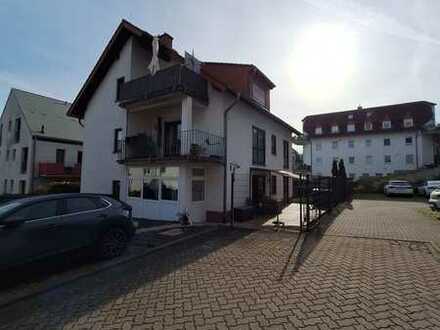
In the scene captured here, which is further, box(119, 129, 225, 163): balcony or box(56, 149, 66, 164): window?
box(56, 149, 66, 164): window

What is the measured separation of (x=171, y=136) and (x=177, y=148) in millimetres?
997

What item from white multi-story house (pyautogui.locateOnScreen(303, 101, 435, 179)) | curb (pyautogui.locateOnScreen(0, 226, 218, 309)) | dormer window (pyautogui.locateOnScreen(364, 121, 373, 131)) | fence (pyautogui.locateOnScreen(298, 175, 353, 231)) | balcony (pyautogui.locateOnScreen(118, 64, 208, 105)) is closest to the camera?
curb (pyautogui.locateOnScreen(0, 226, 218, 309))

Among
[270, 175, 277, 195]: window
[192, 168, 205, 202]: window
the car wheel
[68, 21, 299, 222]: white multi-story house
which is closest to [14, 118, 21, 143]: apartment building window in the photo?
[68, 21, 299, 222]: white multi-story house

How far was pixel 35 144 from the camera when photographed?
24547mm

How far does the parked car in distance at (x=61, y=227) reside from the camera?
4.97m

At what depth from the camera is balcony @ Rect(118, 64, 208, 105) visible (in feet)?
37.7

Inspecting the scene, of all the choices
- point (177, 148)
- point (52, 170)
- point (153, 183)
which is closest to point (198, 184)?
point (153, 183)

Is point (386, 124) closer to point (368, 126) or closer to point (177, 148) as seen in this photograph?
point (368, 126)

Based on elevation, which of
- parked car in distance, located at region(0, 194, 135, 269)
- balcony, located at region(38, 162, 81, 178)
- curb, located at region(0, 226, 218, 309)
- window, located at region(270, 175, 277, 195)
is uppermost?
balcony, located at region(38, 162, 81, 178)

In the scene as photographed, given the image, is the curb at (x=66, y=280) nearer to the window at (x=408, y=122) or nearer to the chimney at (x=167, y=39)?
the chimney at (x=167, y=39)

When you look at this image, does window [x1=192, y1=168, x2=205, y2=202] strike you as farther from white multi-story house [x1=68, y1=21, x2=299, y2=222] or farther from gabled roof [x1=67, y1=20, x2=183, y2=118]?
gabled roof [x1=67, y1=20, x2=183, y2=118]

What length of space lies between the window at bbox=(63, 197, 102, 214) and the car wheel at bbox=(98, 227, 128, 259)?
0.74 m

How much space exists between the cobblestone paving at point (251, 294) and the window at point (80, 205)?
5.37 feet

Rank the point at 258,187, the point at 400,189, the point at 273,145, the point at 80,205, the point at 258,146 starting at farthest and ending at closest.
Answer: the point at 400,189, the point at 273,145, the point at 258,146, the point at 258,187, the point at 80,205
